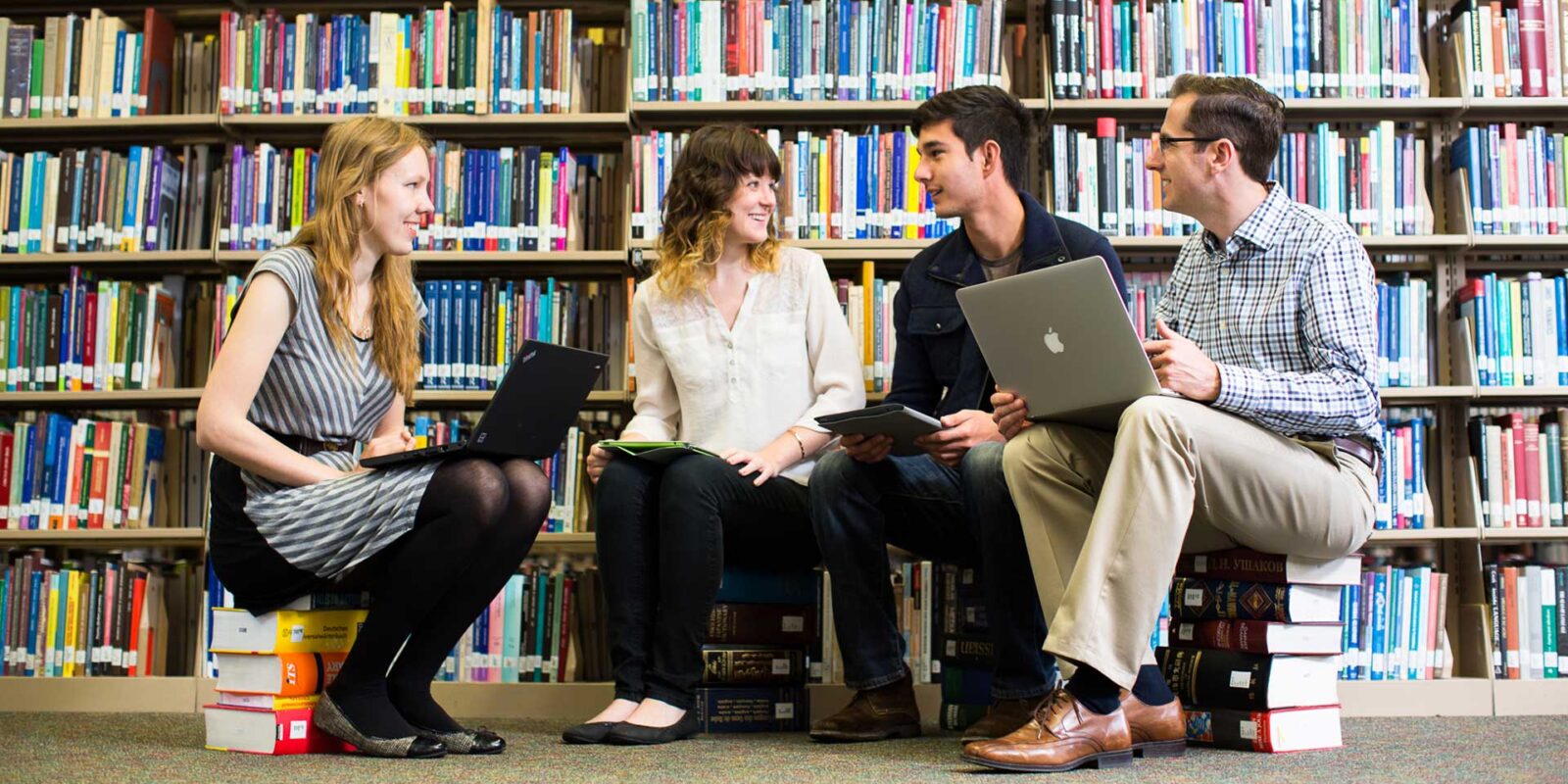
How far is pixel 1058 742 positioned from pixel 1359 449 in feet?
2.29

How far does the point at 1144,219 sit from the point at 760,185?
3.23 ft

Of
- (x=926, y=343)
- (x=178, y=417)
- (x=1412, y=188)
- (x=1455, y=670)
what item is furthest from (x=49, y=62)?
(x=1455, y=670)

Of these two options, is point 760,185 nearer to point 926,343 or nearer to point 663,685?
point 926,343

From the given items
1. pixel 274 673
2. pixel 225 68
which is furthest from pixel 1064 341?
pixel 225 68

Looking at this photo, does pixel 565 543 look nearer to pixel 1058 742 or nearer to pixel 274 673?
pixel 274 673

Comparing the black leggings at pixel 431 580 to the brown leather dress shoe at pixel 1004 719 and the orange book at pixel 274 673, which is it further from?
the brown leather dress shoe at pixel 1004 719

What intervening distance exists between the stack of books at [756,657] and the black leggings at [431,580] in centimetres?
48

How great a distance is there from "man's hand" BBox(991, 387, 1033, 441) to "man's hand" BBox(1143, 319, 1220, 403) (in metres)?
0.24

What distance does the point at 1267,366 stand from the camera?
211cm

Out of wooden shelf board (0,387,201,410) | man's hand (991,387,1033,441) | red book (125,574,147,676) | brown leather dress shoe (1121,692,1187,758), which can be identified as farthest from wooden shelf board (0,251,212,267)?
brown leather dress shoe (1121,692,1187,758)

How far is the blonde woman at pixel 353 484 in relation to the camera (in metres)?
2.04

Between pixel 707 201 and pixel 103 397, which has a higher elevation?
pixel 707 201

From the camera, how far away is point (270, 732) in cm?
208

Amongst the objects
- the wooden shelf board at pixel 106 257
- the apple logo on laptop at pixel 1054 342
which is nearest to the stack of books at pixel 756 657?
the apple logo on laptop at pixel 1054 342
